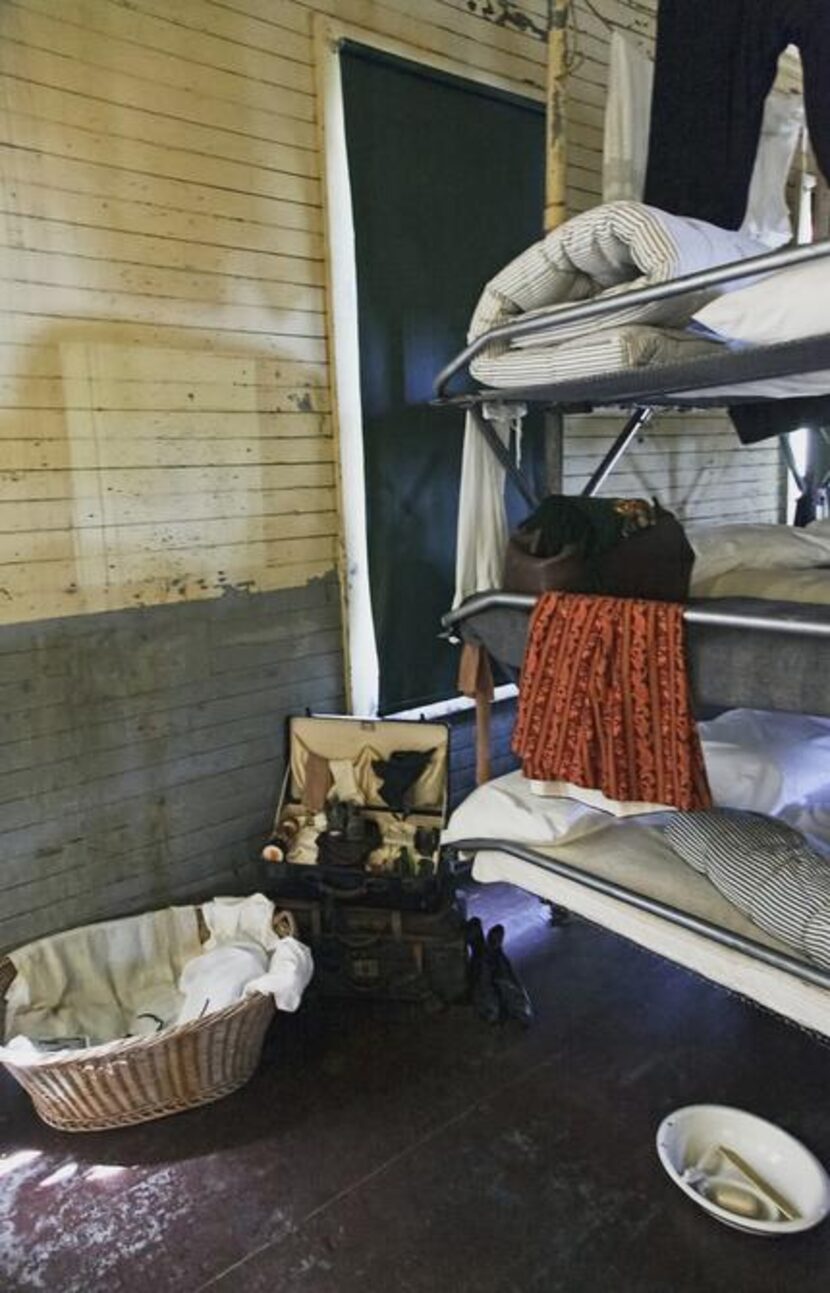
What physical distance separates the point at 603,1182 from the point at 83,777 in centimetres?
143

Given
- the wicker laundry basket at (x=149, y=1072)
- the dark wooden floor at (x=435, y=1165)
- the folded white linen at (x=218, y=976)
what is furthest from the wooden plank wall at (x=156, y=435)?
the dark wooden floor at (x=435, y=1165)

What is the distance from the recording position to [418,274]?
2.43 metres

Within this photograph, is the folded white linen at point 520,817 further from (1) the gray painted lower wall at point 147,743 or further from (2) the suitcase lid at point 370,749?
(1) the gray painted lower wall at point 147,743

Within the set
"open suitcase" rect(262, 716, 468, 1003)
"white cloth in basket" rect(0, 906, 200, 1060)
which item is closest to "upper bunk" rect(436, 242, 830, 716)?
"open suitcase" rect(262, 716, 468, 1003)

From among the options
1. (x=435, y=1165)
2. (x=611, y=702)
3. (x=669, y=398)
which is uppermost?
(x=669, y=398)

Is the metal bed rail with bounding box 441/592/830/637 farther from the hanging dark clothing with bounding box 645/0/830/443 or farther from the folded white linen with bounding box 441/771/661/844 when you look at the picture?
the hanging dark clothing with bounding box 645/0/830/443

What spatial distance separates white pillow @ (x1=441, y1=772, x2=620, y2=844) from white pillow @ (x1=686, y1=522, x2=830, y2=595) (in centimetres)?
53

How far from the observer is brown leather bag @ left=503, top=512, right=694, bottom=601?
156 centimetres

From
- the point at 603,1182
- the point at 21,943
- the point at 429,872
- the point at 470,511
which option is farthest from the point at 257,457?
the point at 603,1182

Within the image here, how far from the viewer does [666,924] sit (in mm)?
1534

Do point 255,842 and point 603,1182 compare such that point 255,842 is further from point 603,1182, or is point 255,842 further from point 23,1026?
point 603,1182

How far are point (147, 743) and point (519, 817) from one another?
3.20ft

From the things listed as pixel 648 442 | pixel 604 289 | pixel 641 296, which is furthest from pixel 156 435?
pixel 648 442

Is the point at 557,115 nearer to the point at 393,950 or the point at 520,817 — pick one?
the point at 520,817
